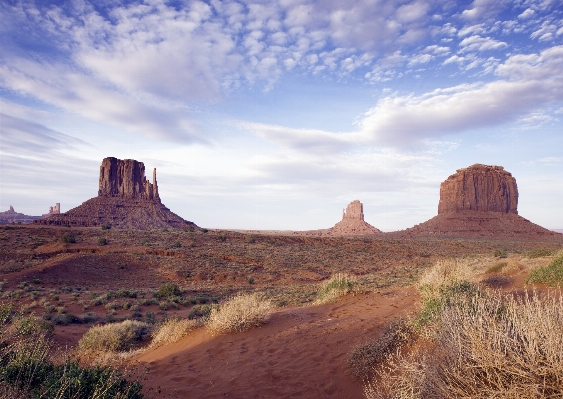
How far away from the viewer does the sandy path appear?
6.24 metres

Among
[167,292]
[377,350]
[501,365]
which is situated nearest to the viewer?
[501,365]

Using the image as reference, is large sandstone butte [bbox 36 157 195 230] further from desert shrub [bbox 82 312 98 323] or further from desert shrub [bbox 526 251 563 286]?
desert shrub [bbox 526 251 563 286]

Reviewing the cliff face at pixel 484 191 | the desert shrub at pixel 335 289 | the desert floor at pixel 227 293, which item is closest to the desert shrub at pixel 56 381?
the desert floor at pixel 227 293

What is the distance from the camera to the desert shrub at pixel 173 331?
9.87 meters

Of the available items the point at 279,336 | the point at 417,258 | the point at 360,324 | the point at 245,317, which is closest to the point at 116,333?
the point at 245,317

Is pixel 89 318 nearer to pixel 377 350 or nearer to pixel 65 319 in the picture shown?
pixel 65 319

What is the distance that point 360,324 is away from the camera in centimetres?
935

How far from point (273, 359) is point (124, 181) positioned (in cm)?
8618

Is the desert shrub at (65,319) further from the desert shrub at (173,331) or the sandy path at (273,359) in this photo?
the sandy path at (273,359)

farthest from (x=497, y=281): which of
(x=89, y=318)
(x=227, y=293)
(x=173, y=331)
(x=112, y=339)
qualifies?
(x=89, y=318)

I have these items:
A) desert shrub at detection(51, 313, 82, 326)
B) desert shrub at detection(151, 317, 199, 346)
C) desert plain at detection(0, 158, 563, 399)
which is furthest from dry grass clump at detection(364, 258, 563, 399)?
desert shrub at detection(51, 313, 82, 326)

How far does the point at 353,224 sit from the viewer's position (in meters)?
131

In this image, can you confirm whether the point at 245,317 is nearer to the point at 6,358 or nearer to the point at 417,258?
the point at 6,358

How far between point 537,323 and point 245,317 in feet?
24.5
